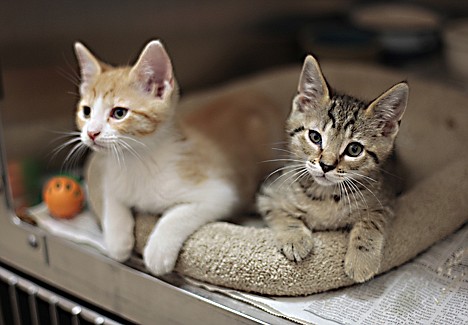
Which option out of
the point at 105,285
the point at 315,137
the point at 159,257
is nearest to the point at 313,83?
the point at 315,137

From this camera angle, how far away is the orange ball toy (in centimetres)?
137

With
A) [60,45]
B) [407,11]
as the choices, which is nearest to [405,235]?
[60,45]

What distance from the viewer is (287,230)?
1.13m

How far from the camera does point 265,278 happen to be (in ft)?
3.60

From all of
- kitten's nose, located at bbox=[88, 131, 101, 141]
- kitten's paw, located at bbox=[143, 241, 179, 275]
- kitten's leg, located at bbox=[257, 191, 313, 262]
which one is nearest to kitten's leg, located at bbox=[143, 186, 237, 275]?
kitten's paw, located at bbox=[143, 241, 179, 275]

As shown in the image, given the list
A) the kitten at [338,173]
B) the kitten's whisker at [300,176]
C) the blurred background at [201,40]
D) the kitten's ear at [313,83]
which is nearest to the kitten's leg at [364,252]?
the kitten at [338,173]

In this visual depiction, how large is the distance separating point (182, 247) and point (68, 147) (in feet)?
1.50

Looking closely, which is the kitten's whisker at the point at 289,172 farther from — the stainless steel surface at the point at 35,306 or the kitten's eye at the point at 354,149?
the stainless steel surface at the point at 35,306

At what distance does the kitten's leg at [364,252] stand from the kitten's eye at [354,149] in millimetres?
154

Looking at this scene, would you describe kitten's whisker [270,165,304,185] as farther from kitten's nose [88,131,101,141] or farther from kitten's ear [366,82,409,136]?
kitten's nose [88,131,101,141]

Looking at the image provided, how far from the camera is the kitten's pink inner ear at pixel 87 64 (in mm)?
1169

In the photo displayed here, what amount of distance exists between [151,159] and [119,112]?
13 cm

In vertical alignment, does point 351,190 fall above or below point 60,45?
below

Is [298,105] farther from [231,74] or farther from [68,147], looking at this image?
[231,74]
